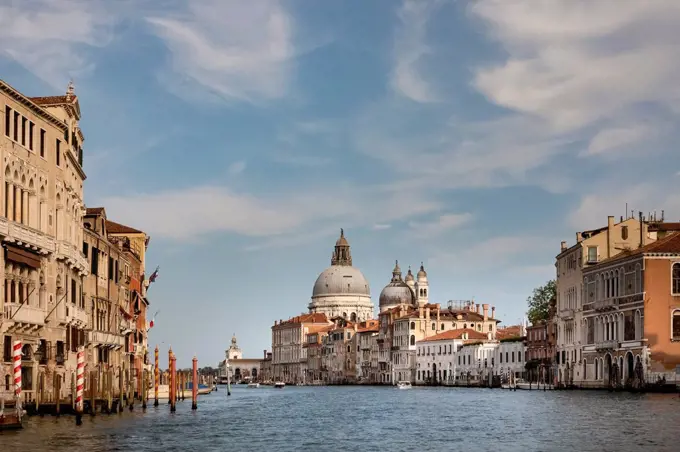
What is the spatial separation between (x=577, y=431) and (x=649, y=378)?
113 feet

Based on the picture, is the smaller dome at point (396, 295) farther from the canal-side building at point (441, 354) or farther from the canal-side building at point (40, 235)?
the canal-side building at point (40, 235)

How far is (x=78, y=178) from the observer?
1820 inches

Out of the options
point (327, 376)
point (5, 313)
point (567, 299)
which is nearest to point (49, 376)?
point (5, 313)

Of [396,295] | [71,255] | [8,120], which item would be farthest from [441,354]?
[8,120]

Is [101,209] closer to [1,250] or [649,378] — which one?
[1,250]

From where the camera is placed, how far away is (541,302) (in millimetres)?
118875

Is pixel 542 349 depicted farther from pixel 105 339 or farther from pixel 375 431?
pixel 375 431

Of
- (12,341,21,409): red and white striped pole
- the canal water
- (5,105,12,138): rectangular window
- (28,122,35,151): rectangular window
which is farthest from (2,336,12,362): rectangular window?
(28,122,35,151): rectangular window

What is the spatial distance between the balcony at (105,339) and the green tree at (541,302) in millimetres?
66930

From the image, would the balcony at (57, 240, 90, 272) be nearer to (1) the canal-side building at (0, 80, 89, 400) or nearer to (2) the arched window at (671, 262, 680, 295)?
(1) the canal-side building at (0, 80, 89, 400)

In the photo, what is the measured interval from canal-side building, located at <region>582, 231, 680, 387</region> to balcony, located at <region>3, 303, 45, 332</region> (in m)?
42.0

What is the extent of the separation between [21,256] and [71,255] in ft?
16.2

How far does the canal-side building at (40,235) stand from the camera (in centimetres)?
3584

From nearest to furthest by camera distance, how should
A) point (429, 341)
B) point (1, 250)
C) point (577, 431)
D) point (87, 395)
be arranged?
point (1, 250) < point (577, 431) < point (87, 395) < point (429, 341)
